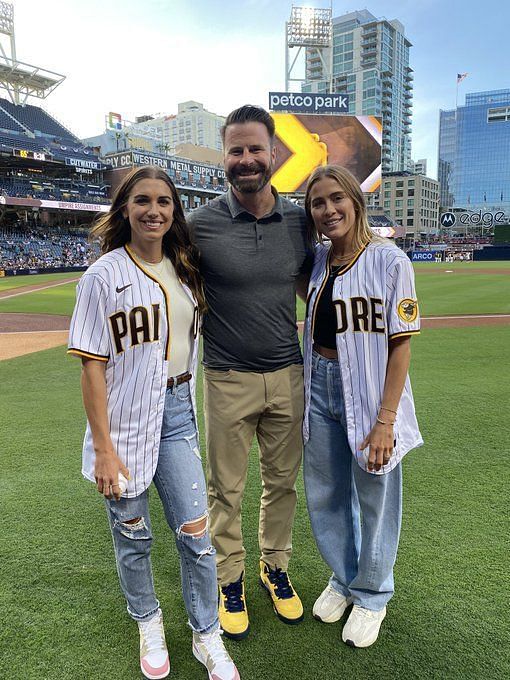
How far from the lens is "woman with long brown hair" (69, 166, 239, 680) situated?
187cm

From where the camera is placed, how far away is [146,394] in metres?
1.93

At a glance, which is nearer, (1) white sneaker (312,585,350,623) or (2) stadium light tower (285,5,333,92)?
(1) white sneaker (312,585,350,623)

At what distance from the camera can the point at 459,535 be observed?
2918 mm

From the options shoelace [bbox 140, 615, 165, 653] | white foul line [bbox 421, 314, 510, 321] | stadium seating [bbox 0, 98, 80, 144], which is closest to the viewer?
shoelace [bbox 140, 615, 165, 653]

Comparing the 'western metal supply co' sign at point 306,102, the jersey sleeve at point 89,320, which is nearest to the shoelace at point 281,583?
the jersey sleeve at point 89,320

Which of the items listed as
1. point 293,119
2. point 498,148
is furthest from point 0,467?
point 498,148

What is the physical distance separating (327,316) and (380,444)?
2.04ft

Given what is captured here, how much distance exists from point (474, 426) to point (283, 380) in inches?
117

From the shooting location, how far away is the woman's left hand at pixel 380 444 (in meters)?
2.06

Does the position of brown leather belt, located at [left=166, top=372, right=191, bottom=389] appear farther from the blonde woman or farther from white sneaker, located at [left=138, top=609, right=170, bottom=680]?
white sneaker, located at [left=138, top=609, right=170, bottom=680]

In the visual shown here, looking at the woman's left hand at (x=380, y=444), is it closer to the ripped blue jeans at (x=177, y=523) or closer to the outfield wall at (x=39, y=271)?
the ripped blue jeans at (x=177, y=523)

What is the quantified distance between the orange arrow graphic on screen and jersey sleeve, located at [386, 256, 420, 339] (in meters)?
30.5

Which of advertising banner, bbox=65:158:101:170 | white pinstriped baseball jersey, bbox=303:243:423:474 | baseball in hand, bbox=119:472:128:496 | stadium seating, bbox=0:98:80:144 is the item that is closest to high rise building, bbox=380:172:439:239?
advertising banner, bbox=65:158:101:170

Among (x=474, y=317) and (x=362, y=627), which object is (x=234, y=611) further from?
(x=474, y=317)
